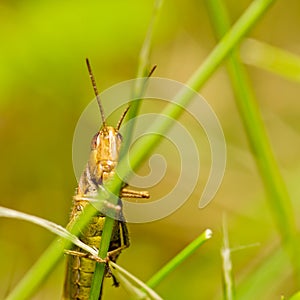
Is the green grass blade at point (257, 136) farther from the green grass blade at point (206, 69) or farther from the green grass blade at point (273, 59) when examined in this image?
the green grass blade at point (273, 59)

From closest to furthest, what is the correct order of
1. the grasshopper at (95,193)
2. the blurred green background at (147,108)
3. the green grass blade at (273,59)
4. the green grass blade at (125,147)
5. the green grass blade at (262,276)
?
1. the green grass blade at (125,147)
2. the grasshopper at (95,193)
3. the green grass blade at (262,276)
4. the green grass blade at (273,59)
5. the blurred green background at (147,108)

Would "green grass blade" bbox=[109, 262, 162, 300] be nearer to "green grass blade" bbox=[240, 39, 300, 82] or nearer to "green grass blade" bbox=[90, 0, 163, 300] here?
"green grass blade" bbox=[90, 0, 163, 300]

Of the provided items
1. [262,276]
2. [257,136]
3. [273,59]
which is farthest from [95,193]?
[273,59]

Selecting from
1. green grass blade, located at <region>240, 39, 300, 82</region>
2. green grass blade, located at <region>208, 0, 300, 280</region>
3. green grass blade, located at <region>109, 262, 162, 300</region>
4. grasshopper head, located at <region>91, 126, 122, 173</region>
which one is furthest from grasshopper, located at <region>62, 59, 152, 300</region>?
green grass blade, located at <region>240, 39, 300, 82</region>

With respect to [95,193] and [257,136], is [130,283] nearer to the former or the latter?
[95,193]

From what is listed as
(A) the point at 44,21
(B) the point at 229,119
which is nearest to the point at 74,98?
(A) the point at 44,21

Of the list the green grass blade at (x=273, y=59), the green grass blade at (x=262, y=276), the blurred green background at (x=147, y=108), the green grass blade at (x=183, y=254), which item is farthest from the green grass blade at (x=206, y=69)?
the blurred green background at (x=147, y=108)
